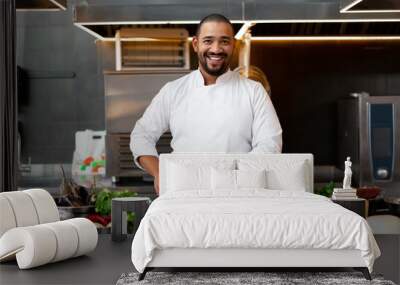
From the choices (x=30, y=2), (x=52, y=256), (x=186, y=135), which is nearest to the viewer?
(x=52, y=256)

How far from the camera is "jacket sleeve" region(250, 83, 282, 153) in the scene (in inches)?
213

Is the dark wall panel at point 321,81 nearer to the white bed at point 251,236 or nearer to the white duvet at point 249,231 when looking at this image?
the white bed at point 251,236

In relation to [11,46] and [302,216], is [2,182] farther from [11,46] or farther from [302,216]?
[302,216]

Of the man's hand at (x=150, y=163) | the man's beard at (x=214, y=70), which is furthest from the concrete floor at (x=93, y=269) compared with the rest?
the man's beard at (x=214, y=70)

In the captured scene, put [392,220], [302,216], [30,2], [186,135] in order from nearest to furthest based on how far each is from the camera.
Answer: [302,216] → [186,135] → [30,2] → [392,220]

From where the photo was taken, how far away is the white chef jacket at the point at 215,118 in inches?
216

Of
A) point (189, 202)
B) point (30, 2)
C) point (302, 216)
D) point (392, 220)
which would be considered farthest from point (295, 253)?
point (30, 2)

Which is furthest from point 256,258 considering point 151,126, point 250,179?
point 151,126

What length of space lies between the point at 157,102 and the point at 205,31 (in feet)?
2.32

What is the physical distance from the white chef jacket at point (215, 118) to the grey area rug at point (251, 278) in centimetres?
102

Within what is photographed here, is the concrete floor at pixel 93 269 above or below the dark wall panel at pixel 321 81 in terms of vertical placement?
below

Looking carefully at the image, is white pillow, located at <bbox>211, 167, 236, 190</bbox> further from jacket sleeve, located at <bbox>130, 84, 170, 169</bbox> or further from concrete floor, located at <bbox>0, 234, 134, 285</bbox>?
concrete floor, located at <bbox>0, 234, 134, 285</bbox>

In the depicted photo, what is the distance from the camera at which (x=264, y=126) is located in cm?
543

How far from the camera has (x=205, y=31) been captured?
522 centimetres
